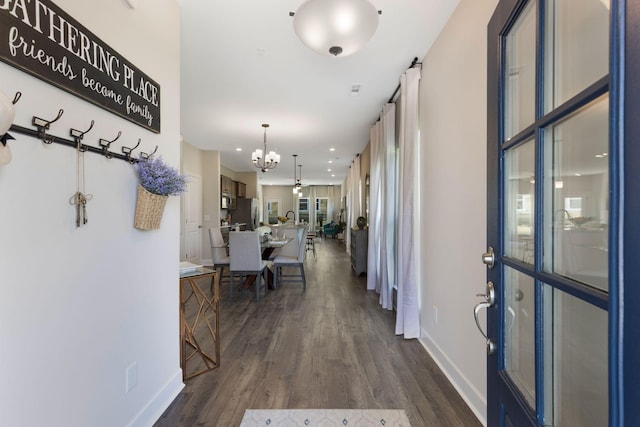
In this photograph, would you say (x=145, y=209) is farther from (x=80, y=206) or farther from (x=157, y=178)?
(x=80, y=206)

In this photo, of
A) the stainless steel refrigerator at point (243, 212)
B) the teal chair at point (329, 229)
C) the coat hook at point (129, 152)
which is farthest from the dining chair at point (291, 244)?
the teal chair at point (329, 229)

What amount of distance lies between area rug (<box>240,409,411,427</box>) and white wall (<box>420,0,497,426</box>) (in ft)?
1.78

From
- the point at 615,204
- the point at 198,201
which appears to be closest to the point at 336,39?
the point at 615,204

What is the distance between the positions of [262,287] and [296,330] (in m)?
1.95

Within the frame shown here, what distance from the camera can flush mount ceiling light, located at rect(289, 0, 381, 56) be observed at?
141cm

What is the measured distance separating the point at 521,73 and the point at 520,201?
1.38 feet

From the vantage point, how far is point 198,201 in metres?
7.21

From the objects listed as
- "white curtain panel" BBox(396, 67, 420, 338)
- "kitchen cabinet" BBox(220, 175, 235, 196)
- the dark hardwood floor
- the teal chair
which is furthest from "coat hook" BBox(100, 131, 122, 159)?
the teal chair

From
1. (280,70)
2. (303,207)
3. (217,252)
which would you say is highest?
(280,70)

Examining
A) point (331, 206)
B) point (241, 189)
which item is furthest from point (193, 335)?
point (331, 206)

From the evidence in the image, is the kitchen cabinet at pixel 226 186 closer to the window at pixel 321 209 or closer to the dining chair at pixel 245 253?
the dining chair at pixel 245 253

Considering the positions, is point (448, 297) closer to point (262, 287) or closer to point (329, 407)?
point (329, 407)

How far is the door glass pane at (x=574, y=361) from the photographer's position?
0.66 meters

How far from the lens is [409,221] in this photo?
2.95 meters
